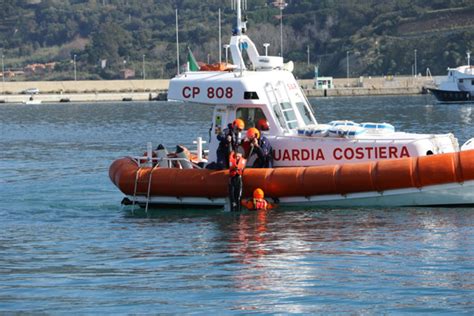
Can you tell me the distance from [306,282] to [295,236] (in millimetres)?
4070

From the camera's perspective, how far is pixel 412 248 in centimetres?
2047

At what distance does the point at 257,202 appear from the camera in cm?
2448

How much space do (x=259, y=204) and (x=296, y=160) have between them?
4.16 ft

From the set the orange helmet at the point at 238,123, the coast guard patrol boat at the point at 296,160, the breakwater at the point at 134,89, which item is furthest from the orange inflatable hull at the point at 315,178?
the breakwater at the point at 134,89

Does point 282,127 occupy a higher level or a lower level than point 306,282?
higher

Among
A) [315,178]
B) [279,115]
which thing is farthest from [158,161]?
[315,178]

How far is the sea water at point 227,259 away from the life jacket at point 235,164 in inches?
36.4

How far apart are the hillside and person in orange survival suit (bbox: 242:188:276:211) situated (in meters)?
115

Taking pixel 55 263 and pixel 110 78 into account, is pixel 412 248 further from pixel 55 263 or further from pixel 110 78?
pixel 110 78

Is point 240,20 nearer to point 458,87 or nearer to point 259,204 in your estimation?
point 259,204

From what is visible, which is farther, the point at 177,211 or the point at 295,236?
the point at 177,211

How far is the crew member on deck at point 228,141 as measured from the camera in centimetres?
2475

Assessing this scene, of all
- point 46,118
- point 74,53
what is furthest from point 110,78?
point 46,118

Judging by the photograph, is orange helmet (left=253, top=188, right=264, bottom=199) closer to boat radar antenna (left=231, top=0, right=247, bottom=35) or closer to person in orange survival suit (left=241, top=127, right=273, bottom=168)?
person in orange survival suit (left=241, top=127, right=273, bottom=168)
